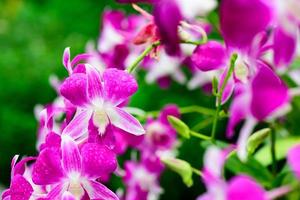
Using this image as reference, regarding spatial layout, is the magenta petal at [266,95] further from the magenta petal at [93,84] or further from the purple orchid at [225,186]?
the magenta petal at [93,84]

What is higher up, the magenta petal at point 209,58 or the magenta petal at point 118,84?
the magenta petal at point 118,84

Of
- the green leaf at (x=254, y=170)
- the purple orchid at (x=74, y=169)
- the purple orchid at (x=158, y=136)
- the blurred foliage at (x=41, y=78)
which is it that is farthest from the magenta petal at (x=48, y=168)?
the blurred foliage at (x=41, y=78)

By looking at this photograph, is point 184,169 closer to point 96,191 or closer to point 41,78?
point 96,191

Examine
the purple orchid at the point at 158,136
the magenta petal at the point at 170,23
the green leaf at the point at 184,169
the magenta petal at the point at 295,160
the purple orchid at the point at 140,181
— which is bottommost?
the purple orchid at the point at 140,181

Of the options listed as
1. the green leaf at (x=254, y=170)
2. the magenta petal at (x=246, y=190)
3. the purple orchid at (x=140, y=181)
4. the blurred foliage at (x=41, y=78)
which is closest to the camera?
the magenta petal at (x=246, y=190)

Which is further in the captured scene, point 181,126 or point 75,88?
point 181,126

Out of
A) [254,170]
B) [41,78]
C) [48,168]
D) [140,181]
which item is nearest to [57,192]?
[48,168]

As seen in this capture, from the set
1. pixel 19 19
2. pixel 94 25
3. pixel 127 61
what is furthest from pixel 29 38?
pixel 127 61

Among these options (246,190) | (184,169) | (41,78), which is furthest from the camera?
(41,78)
